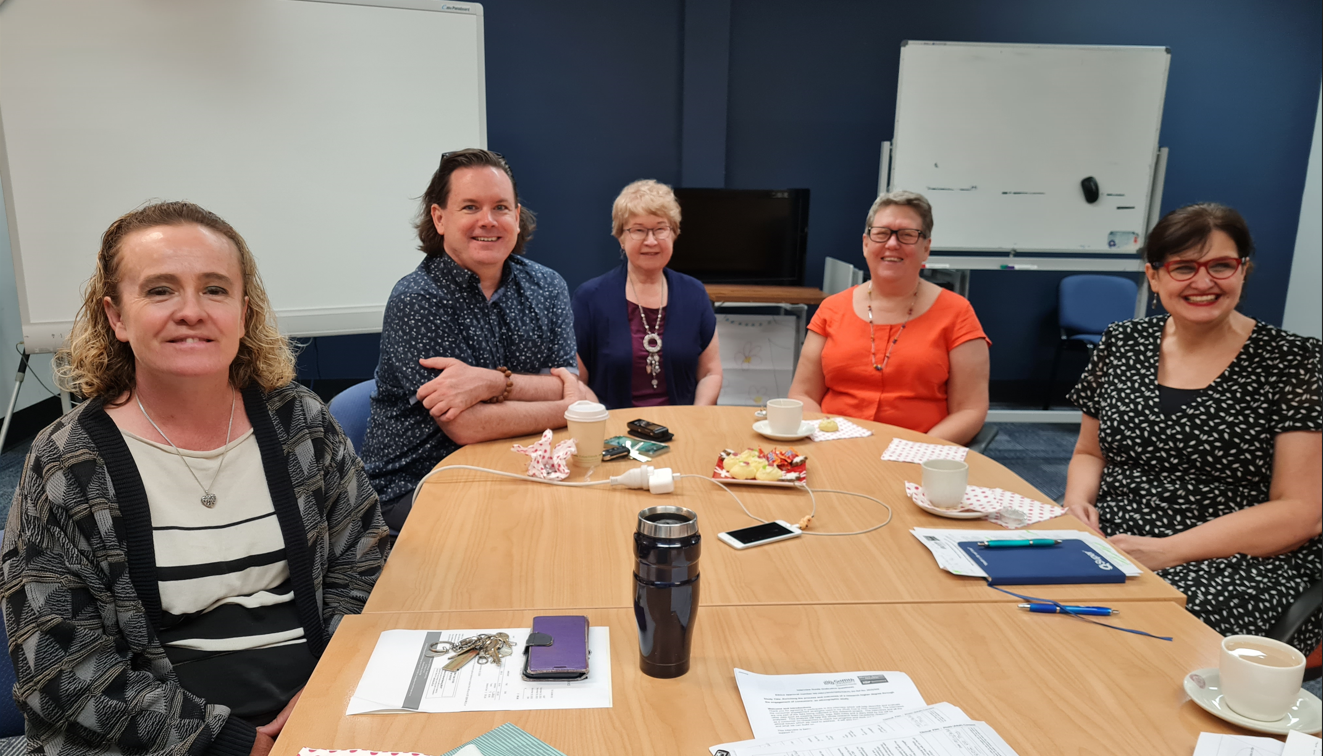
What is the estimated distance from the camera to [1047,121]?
14.7 ft

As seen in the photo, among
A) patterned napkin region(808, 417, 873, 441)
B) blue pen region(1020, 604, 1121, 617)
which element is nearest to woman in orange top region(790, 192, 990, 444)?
patterned napkin region(808, 417, 873, 441)

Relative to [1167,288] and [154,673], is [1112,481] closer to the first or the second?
[1167,288]

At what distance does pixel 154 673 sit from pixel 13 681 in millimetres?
221

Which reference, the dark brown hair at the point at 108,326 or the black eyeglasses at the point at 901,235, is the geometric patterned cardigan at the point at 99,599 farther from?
the black eyeglasses at the point at 901,235

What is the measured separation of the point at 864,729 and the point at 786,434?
107cm

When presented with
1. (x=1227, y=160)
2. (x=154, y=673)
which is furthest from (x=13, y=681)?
(x=1227, y=160)

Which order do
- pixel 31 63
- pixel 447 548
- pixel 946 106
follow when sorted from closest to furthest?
pixel 447 548 < pixel 31 63 < pixel 946 106

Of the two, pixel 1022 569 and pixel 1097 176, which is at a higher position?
pixel 1097 176

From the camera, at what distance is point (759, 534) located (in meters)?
1.33

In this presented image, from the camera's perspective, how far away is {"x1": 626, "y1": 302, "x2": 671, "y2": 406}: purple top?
2584 millimetres

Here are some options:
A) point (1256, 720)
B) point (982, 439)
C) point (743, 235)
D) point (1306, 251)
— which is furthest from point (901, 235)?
point (1306, 251)

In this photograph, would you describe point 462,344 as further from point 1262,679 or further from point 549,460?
point 1262,679

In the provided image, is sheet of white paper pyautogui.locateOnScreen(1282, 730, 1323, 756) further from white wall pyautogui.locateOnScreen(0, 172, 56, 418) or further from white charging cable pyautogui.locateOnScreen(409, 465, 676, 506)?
white wall pyautogui.locateOnScreen(0, 172, 56, 418)

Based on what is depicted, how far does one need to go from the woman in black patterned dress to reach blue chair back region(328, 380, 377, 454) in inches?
64.7
